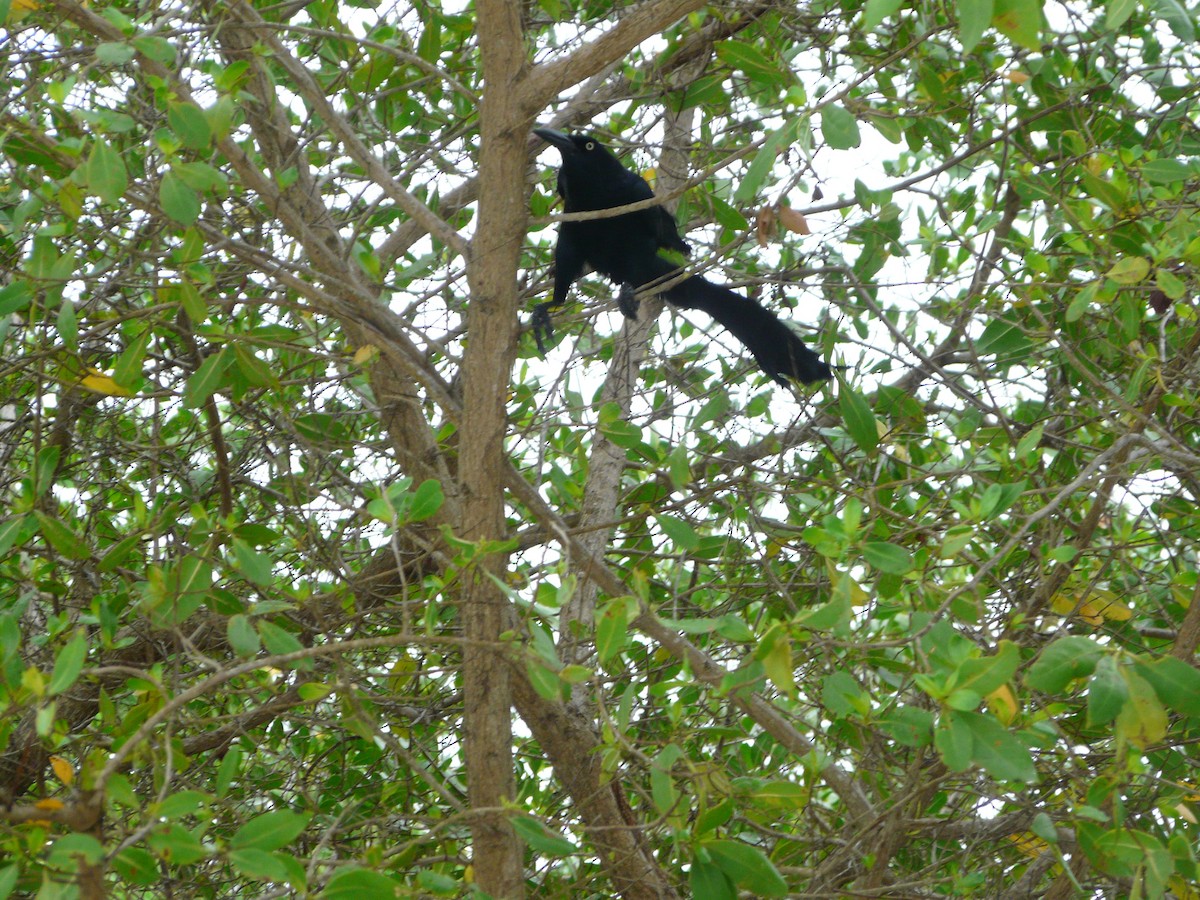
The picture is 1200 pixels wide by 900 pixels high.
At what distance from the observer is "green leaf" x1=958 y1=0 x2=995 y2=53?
113 cm

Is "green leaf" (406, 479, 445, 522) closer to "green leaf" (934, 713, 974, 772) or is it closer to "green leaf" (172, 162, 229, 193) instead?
"green leaf" (172, 162, 229, 193)

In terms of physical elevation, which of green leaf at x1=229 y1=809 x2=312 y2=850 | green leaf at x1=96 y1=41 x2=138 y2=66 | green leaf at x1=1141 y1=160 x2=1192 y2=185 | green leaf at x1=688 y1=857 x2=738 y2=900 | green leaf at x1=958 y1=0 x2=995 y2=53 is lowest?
green leaf at x1=688 y1=857 x2=738 y2=900

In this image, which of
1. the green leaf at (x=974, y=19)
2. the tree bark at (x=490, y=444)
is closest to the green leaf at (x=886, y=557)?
the tree bark at (x=490, y=444)

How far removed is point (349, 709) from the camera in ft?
6.24

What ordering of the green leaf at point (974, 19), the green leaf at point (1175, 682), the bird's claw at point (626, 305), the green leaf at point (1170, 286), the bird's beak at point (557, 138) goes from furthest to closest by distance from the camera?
1. the bird's beak at point (557, 138)
2. the bird's claw at point (626, 305)
3. the green leaf at point (1170, 286)
4. the green leaf at point (1175, 682)
5. the green leaf at point (974, 19)

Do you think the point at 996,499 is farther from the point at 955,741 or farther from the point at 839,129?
the point at 839,129

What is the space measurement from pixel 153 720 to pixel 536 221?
102cm

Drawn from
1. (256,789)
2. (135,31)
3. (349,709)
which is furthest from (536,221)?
(256,789)

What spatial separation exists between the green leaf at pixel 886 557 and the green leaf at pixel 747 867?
1.46 feet

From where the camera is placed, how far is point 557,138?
3197 mm

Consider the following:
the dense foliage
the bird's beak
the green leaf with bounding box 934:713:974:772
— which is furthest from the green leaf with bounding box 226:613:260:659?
the bird's beak

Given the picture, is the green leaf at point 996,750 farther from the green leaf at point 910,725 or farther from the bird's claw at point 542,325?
the bird's claw at point 542,325

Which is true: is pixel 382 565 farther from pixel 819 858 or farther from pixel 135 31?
pixel 135 31

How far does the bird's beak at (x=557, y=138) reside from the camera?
10.4ft
